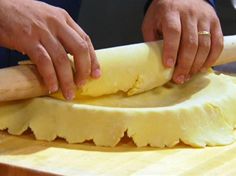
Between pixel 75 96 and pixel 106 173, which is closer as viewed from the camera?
pixel 106 173

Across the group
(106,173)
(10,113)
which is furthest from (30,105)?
(106,173)

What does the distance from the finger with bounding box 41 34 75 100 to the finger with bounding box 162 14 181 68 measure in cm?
30

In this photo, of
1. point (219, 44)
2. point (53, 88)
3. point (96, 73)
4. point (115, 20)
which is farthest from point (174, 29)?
point (115, 20)

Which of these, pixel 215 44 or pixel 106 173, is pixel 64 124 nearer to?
pixel 106 173

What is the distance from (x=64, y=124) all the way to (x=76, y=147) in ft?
0.21

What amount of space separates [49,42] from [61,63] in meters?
0.05

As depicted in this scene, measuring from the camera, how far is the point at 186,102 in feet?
4.33

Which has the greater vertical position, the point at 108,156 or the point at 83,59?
the point at 83,59

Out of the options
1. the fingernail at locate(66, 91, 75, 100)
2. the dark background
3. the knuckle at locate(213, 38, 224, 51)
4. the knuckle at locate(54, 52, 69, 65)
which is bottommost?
the dark background

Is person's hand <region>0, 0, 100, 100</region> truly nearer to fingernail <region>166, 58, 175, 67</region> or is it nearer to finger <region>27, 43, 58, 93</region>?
finger <region>27, 43, 58, 93</region>

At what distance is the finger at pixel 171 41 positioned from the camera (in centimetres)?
145

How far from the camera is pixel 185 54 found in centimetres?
147

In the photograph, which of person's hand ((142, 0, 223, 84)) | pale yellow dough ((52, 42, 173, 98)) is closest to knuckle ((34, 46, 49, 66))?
pale yellow dough ((52, 42, 173, 98))

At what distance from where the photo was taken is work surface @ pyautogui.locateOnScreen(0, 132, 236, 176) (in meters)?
1.06
